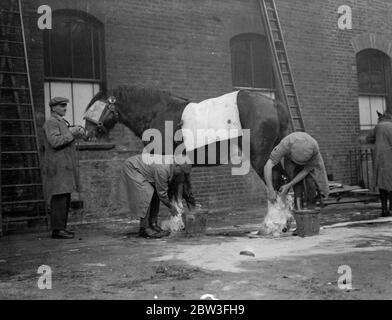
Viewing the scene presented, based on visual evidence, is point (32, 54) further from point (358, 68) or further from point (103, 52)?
point (358, 68)

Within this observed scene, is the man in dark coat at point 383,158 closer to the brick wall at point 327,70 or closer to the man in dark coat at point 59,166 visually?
the brick wall at point 327,70

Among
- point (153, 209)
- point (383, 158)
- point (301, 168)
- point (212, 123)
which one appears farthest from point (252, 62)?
point (153, 209)

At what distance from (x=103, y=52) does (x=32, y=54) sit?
4.25 ft

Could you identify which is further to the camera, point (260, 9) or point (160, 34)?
point (260, 9)

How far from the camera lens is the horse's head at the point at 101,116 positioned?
7039 millimetres

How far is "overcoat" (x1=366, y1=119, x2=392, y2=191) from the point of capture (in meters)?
7.96

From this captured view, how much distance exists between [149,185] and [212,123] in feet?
3.91

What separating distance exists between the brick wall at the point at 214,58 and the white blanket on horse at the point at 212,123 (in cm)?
250

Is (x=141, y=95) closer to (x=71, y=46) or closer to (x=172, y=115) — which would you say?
(x=172, y=115)

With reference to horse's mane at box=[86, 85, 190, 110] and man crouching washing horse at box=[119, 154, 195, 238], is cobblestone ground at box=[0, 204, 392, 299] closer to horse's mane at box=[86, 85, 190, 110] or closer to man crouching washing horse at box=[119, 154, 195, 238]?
man crouching washing horse at box=[119, 154, 195, 238]
